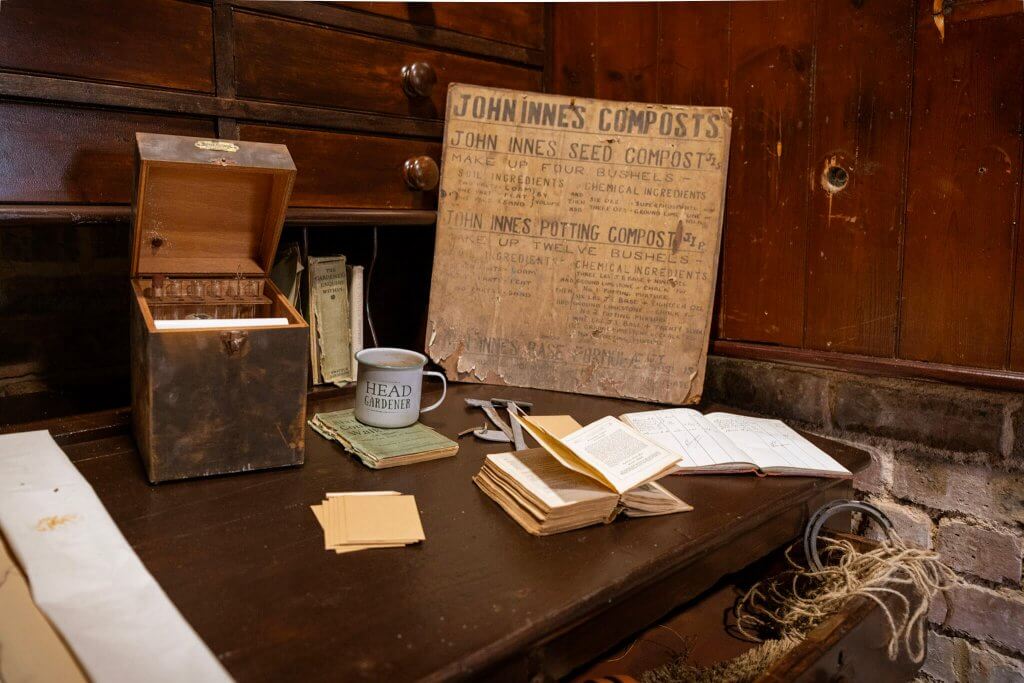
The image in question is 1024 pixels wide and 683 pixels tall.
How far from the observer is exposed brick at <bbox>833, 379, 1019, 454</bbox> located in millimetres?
1335

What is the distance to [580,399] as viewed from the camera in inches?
61.7

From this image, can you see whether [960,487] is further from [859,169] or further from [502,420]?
[502,420]

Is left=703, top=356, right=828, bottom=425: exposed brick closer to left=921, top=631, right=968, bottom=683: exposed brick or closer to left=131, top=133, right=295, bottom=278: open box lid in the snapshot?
left=921, top=631, right=968, bottom=683: exposed brick

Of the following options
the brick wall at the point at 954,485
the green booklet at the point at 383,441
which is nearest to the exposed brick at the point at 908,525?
the brick wall at the point at 954,485

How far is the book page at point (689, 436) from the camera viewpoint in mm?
1232

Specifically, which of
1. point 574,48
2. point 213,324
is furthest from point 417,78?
point 213,324

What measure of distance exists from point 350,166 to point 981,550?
4.58 feet

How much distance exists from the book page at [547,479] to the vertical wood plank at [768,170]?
0.74 m

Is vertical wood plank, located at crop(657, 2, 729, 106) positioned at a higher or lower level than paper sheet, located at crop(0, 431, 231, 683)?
higher

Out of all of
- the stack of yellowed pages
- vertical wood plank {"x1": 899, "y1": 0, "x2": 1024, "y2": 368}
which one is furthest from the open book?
the stack of yellowed pages

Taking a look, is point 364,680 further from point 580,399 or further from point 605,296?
point 605,296

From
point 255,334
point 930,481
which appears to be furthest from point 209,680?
point 930,481

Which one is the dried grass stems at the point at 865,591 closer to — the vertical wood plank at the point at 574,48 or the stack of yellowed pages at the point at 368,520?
the stack of yellowed pages at the point at 368,520

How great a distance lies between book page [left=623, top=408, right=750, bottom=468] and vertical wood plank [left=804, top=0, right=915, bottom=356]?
0.37 m
